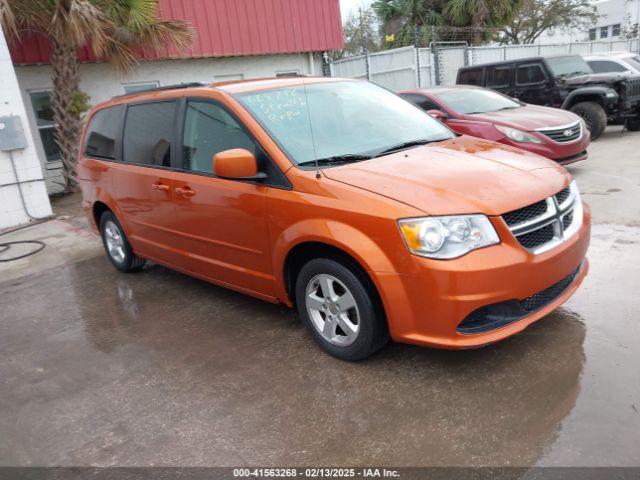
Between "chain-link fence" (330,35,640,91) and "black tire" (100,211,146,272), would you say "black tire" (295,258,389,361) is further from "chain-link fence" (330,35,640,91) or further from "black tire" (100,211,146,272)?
"chain-link fence" (330,35,640,91)

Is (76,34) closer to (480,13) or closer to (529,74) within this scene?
(529,74)

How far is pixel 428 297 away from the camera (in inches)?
109

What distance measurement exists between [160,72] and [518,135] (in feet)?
26.5

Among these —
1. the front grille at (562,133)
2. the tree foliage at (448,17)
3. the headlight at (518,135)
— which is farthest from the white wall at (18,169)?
the tree foliage at (448,17)

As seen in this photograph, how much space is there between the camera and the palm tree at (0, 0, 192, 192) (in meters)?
8.34

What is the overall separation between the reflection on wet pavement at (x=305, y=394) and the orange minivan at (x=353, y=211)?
33cm

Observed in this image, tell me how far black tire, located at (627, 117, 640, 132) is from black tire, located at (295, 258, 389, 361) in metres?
11.0

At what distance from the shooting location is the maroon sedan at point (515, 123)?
7473mm

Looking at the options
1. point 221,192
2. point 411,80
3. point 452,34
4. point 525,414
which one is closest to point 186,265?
point 221,192

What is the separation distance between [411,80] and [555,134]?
9.53m

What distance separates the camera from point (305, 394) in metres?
3.09

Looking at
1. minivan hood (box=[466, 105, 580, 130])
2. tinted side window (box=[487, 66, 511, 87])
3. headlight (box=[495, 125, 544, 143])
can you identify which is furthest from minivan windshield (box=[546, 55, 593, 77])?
headlight (box=[495, 125, 544, 143])

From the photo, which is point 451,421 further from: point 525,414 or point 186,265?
point 186,265

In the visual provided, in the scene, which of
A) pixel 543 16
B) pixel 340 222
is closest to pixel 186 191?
pixel 340 222
